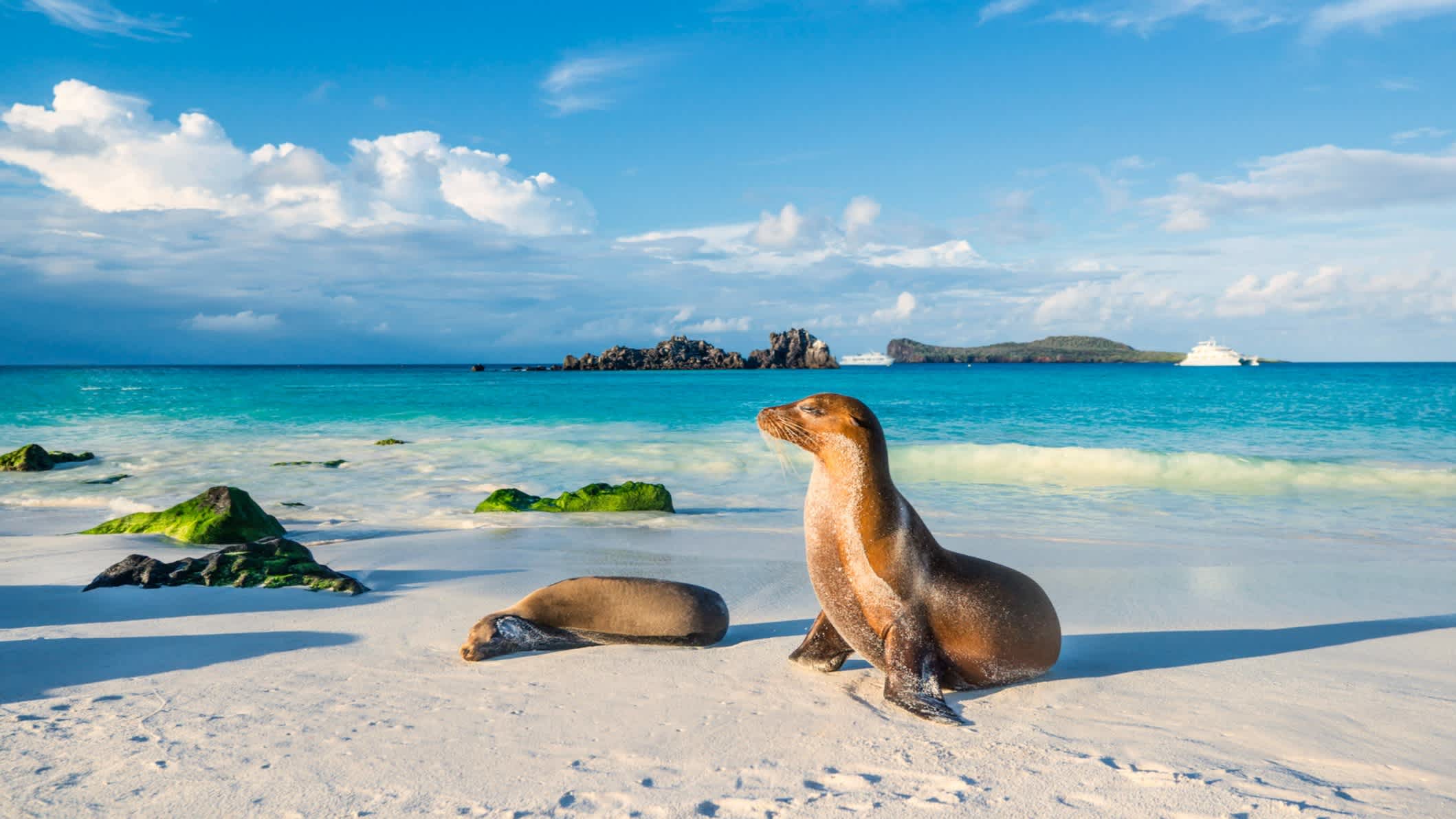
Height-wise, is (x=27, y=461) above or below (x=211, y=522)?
below

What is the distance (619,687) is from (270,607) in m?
2.70

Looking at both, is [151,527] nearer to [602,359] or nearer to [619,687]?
[619,687]

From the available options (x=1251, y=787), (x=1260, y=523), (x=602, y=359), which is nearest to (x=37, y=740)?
(x=1251, y=787)

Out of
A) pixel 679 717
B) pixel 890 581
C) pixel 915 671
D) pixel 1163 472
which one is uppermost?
pixel 890 581

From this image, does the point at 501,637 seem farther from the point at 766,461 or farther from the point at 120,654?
the point at 766,461

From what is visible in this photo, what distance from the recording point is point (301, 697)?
12.8ft

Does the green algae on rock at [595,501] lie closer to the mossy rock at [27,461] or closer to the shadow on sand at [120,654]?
the shadow on sand at [120,654]

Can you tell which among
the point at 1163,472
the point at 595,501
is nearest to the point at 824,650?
the point at 595,501

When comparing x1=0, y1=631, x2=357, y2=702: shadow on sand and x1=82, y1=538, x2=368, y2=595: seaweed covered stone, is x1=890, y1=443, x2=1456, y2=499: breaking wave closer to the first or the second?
x1=82, y1=538, x2=368, y2=595: seaweed covered stone

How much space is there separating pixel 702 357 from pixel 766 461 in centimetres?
10942

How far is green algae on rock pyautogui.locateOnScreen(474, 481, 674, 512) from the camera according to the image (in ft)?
35.4

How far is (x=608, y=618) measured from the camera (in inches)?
192

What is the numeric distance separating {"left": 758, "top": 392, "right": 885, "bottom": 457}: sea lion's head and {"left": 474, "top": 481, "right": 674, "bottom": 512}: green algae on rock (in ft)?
22.5

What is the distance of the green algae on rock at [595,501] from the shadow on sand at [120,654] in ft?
18.9
